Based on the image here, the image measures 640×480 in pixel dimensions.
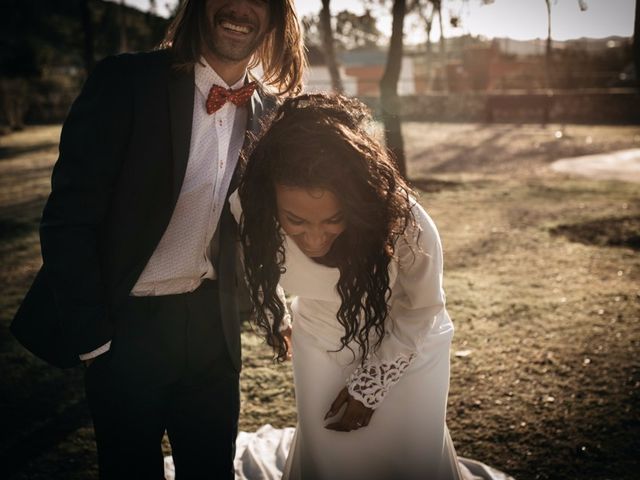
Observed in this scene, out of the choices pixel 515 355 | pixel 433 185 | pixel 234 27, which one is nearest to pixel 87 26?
pixel 433 185

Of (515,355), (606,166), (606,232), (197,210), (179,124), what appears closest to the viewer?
(179,124)

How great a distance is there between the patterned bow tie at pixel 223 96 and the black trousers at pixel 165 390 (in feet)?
2.37

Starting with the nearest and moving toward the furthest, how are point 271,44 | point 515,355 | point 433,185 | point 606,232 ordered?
1. point 271,44
2. point 515,355
3. point 606,232
4. point 433,185

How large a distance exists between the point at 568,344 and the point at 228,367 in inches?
128

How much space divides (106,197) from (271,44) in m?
1.07

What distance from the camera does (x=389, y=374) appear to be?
80.7 inches

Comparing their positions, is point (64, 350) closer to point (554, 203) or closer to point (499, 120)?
point (554, 203)

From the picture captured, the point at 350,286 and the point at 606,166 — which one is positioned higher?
the point at 350,286

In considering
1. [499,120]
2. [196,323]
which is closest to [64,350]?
[196,323]

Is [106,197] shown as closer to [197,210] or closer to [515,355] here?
[197,210]

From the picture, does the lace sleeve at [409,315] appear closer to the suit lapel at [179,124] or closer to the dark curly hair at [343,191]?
the dark curly hair at [343,191]

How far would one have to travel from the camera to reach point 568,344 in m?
4.49

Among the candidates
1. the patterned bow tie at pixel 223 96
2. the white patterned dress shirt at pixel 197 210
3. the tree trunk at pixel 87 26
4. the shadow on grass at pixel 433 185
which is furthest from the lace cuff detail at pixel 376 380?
the tree trunk at pixel 87 26

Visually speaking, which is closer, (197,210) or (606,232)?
(197,210)
